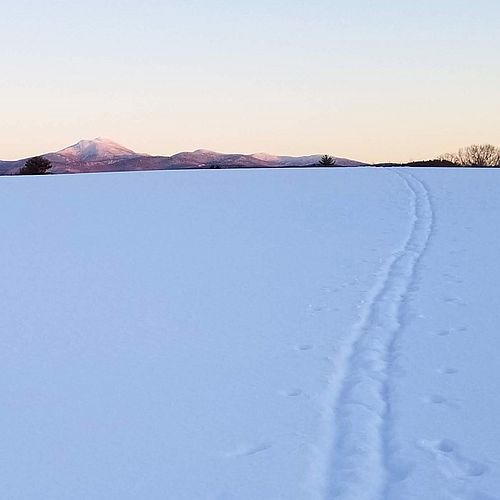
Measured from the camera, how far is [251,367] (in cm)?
505

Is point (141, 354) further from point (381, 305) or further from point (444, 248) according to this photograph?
point (444, 248)

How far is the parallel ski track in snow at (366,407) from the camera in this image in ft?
10.9

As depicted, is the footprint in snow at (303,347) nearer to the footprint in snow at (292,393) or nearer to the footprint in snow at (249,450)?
the footprint in snow at (292,393)

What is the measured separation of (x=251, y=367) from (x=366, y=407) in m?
1.17

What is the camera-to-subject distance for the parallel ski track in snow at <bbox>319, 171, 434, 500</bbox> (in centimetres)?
332

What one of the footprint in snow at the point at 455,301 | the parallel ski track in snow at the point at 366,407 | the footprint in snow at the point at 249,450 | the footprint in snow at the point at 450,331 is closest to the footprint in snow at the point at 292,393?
the parallel ski track in snow at the point at 366,407

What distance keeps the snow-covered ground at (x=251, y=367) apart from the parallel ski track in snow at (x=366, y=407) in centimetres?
2

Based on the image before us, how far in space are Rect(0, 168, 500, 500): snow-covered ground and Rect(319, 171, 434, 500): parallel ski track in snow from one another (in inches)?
0.6

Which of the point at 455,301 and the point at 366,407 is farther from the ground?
the point at 455,301

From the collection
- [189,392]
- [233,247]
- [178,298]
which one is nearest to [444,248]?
[233,247]

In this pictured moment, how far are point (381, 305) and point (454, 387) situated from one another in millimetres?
2372

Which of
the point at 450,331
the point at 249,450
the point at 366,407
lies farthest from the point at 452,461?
the point at 450,331

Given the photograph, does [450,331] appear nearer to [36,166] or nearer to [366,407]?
[366,407]

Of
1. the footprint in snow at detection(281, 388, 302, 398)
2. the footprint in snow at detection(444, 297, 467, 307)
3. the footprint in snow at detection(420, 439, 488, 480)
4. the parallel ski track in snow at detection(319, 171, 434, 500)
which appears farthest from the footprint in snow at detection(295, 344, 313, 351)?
the footprint in snow at detection(444, 297, 467, 307)
